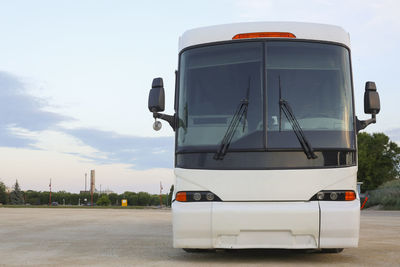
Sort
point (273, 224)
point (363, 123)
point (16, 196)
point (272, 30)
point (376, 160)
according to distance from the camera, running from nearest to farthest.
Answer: point (273, 224) < point (272, 30) < point (363, 123) < point (376, 160) < point (16, 196)

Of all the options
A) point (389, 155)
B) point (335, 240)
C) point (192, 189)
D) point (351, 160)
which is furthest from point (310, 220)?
point (389, 155)

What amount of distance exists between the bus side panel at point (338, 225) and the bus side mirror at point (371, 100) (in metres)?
1.56

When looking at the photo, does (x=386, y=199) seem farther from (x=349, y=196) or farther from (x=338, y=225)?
(x=338, y=225)

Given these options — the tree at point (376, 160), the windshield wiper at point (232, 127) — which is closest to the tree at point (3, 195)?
the tree at point (376, 160)

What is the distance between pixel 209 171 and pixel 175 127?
39.0 inches

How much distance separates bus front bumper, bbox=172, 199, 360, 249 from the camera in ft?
24.4

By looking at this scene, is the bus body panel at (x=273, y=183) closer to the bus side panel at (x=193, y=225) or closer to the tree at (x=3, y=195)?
the bus side panel at (x=193, y=225)

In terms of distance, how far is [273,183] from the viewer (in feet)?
25.0

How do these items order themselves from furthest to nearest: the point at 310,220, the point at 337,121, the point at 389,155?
1. the point at 389,155
2. the point at 337,121
3. the point at 310,220

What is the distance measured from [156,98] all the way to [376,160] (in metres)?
56.8

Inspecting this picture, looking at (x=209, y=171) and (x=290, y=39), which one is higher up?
(x=290, y=39)

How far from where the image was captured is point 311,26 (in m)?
8.48

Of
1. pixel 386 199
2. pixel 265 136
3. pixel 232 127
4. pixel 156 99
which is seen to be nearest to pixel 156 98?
pixel 156 99

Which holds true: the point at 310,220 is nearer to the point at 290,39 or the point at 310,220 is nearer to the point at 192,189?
the point at 192,189
